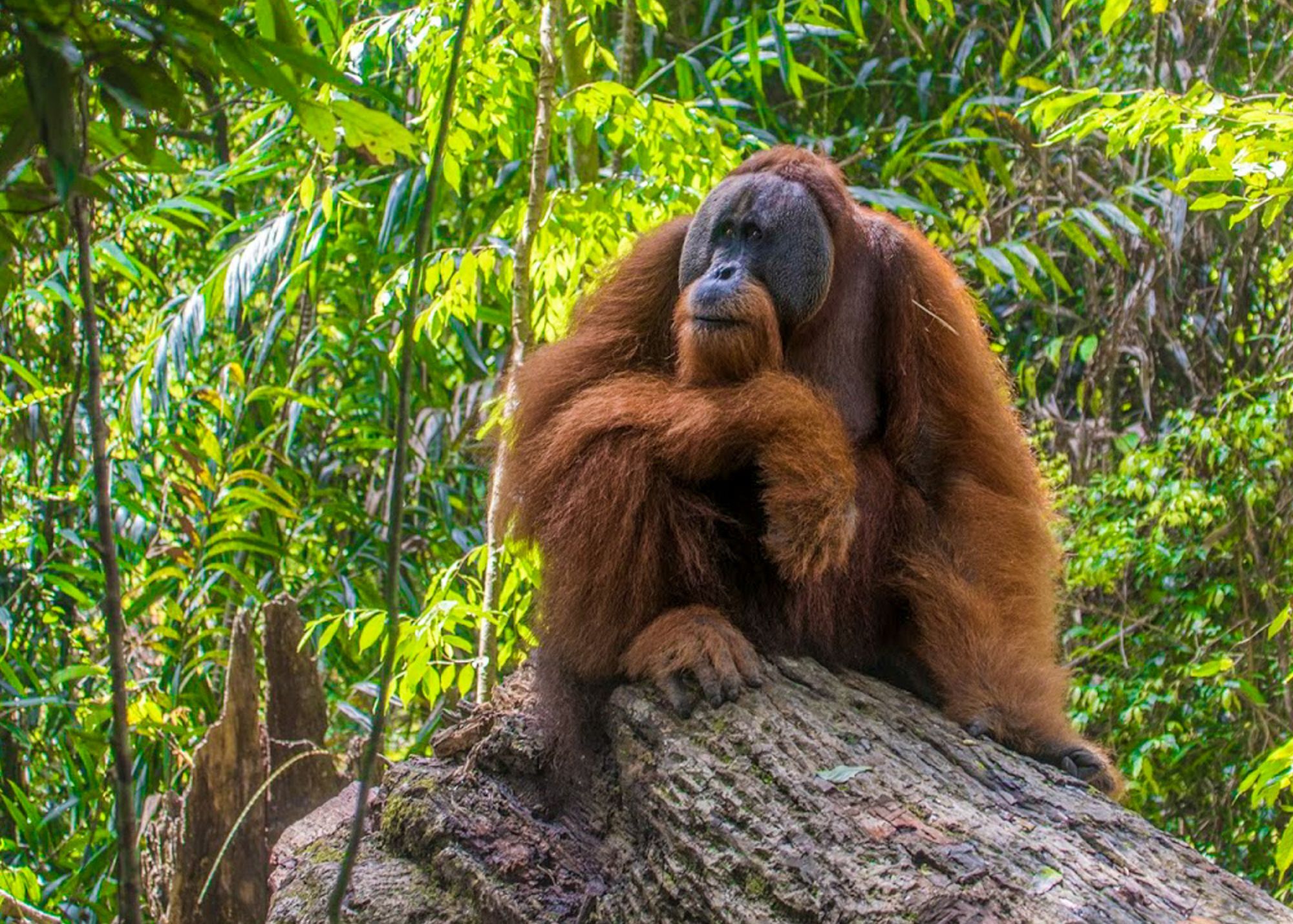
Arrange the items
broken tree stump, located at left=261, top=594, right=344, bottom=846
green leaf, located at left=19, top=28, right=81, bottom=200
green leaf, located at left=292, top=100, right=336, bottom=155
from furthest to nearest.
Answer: broken tree stump, located at left=261, top=594, right=344, bottom=846 → green leaf, located at left=292, top=100, right=336, bottom=155 → green leaf, located at left=19, top=28, right=81, bottom=200

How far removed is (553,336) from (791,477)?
1.61 m

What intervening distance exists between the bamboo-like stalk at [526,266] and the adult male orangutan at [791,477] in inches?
27.3

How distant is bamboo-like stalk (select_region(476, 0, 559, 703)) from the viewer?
3605 mm

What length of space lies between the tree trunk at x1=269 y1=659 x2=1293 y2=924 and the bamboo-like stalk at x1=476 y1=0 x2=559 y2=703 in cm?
80

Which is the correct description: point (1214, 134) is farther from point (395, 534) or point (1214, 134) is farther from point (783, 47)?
point (395, 534)

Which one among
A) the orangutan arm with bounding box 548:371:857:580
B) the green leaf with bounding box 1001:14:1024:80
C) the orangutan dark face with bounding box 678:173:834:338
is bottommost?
the orangutan arm with bounding box 548:371:857:580

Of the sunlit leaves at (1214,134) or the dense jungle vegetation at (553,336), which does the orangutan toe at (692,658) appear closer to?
the dense jungle vegetation at (553,336)

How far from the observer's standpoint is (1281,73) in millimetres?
4793

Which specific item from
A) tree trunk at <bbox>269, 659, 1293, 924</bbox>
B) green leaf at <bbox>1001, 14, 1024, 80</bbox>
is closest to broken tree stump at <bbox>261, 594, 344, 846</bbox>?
tree trunk at <bbox>269, 659, 1293, 924</bbox>

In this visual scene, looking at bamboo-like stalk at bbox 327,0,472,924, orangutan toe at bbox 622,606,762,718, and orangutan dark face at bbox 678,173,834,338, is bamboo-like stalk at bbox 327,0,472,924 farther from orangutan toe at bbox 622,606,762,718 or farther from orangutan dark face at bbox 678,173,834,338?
orangutan dark face at bbox 678,173,834,338

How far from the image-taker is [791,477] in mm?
2551

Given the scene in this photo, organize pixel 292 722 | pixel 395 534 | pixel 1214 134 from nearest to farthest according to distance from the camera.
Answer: pixel 395 534 < pixel 1214 134 < pixel 292 722

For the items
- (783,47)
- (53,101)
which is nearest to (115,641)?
(53,101)

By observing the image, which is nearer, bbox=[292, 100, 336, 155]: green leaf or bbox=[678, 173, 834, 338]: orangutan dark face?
bbox=[292, 100, 336, 155]: green leaf
